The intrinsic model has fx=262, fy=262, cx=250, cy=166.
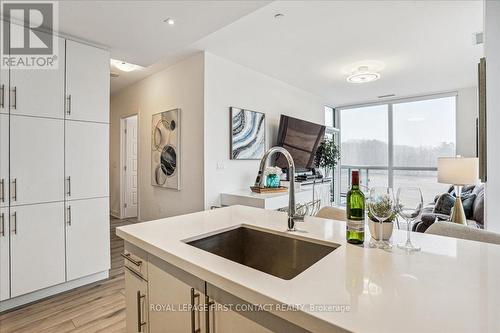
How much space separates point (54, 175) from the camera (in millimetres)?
2426

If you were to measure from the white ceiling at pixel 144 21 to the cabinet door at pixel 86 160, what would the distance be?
0.86 m

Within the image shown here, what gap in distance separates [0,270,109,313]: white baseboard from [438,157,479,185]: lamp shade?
4.02m

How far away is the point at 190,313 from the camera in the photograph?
0.94 m

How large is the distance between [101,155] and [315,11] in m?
2.62

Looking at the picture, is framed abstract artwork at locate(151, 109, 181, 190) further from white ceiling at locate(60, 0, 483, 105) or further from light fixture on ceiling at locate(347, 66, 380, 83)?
light fixture on ceiling at locate(347, 66, 380, 83)

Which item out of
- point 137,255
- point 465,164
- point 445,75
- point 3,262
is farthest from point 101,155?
point 445,75

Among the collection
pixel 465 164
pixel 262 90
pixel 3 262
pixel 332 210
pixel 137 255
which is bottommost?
pixel 3 262

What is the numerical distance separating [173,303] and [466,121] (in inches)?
262

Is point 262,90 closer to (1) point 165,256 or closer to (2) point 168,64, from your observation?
(2) point 168,64

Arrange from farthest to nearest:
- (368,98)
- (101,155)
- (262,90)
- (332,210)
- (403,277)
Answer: (368,98) → (262,90) → (101,155) → (332,210) → (403,277)

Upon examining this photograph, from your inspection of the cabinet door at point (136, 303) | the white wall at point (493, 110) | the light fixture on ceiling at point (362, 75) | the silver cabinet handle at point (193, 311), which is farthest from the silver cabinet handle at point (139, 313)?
the light fixture on ceiling at point (362, 75)

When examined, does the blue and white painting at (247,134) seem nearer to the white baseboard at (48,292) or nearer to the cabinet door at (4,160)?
the white baseboard at (48,292)

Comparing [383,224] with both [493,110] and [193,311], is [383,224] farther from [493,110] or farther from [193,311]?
[493,110]

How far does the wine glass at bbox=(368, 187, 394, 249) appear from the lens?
1.08 meters
